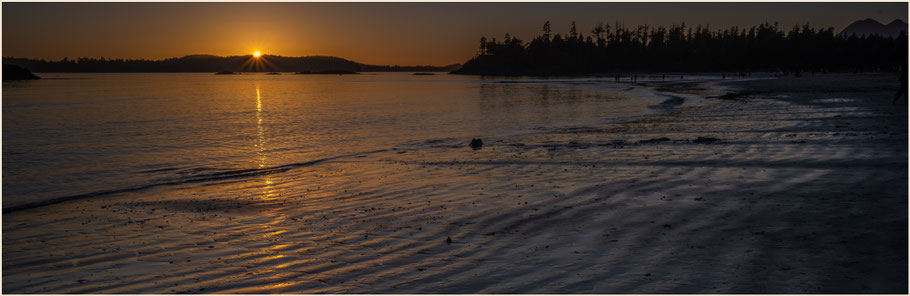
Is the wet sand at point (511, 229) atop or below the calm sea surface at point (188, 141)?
atop

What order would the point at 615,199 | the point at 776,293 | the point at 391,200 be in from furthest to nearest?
1. the point at 391,200
2. the point at 615,199
3. the point at 776,293

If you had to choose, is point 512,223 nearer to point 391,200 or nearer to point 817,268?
point 391,200

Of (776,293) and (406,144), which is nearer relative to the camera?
(776,293)

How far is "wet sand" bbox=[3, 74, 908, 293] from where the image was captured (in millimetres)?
6779

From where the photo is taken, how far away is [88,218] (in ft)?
37.0

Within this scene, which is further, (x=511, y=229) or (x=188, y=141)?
(x=188, y=141)

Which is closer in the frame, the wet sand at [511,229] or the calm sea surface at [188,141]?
the wet sand at [511,229]

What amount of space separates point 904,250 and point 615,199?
452 centimetres

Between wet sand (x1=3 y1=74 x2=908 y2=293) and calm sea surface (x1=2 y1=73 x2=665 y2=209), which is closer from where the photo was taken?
wet sand (x1=3 y1=74 x2=908 y2=293)

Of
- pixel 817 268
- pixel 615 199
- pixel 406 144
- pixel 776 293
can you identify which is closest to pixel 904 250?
pixel 817 268

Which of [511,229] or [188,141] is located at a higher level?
[511,229]

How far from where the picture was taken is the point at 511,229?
29.6 feet

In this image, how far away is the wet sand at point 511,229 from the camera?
22.2ft

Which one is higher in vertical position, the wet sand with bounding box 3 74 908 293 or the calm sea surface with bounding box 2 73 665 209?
the wet sand with bounding box 3 74 908 293
